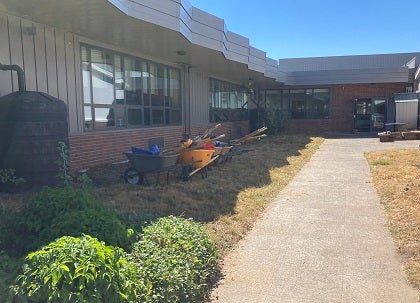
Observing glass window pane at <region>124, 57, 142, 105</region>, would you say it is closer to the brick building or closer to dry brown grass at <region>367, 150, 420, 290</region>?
the brick building

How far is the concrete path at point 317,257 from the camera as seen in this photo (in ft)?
11.5

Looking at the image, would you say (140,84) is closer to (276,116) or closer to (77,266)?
(77,266)

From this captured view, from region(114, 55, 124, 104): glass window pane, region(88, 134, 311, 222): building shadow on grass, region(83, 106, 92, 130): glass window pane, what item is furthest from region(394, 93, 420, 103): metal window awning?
region(83, 106, 92, 130): glass window pane

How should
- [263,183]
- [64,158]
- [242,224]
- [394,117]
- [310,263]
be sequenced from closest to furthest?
[310,263]
[242,224]
[64,158]
[263,183]
[394,117]

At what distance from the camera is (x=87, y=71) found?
927 cm

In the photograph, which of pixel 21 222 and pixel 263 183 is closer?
pixel 21 222

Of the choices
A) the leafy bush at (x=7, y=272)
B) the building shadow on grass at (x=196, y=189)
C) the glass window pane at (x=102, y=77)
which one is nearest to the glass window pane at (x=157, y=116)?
the glass window pane at (x=102, y=77)

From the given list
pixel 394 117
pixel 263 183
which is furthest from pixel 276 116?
pixel 263 183

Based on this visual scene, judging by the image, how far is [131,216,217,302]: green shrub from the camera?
3270mm

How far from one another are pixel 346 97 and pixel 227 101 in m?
9.80

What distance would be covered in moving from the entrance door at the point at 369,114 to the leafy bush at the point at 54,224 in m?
24.8

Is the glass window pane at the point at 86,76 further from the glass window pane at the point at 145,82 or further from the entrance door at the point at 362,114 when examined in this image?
the entrance door at the point at 362,114

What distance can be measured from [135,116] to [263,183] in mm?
4874

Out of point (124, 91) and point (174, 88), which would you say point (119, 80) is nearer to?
point (124, 91)
